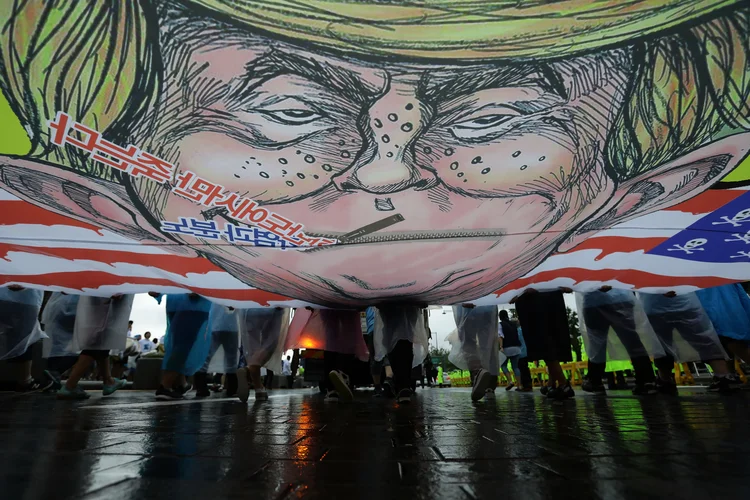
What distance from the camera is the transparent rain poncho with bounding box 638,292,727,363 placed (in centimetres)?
515

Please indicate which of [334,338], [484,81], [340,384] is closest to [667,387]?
[340,384]

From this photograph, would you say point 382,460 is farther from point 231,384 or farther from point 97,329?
point 231,384

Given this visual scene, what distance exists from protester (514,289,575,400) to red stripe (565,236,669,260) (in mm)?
1224

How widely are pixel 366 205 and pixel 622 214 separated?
5.95 ft

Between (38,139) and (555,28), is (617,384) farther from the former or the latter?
(38,139)

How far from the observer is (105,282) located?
15.8 ft

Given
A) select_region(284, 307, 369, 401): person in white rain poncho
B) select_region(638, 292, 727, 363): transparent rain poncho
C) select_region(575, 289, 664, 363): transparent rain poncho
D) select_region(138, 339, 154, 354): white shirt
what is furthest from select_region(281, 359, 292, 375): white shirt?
select_region(638, 292, 727, 363): transparent rain poncho

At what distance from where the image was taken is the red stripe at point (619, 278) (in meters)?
4.50

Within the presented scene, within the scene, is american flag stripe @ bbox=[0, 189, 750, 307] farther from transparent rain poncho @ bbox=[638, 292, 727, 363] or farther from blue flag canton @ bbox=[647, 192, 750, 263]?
transparent rain poncho @ bbox=[638, 292, 727, 363]

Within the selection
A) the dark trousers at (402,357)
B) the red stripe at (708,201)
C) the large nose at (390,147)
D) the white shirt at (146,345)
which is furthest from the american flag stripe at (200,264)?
the white shirt at (146,345)

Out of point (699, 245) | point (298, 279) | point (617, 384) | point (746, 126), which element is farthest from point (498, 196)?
point (617, 384)

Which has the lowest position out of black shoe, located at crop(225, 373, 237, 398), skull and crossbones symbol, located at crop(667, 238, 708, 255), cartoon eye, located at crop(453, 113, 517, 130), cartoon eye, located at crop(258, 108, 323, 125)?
black shoe, located at crop(225, 373, 237, 398)

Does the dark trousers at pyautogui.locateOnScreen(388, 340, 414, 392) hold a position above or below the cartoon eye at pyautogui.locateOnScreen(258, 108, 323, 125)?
below

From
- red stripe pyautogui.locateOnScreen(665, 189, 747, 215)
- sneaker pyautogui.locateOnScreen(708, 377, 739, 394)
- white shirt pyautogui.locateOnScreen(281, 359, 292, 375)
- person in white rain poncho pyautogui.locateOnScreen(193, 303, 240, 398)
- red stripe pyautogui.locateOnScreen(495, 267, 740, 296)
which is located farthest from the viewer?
white shirt pyautogui.locateOnScreen(281, 359, 292, 375)
